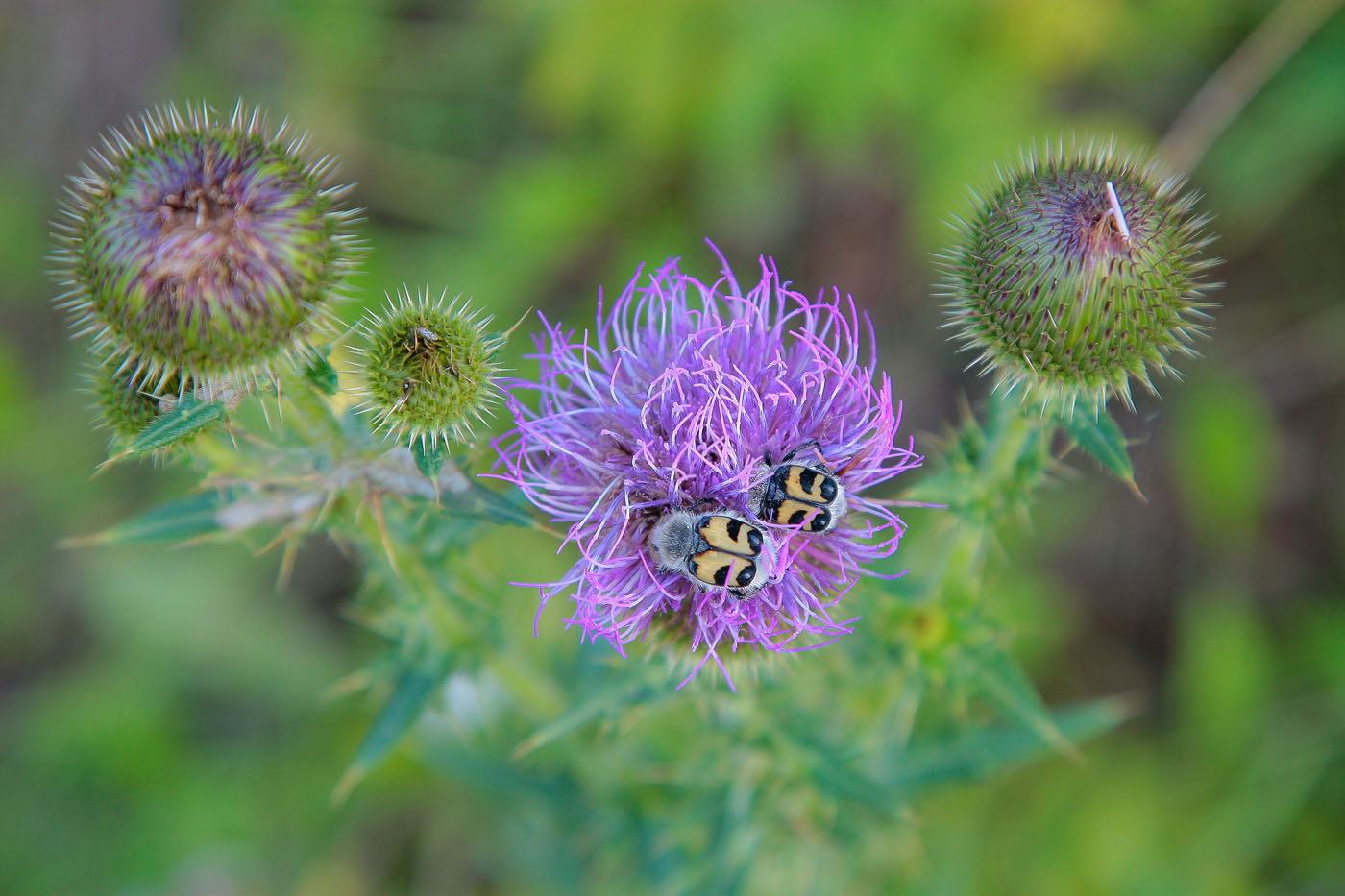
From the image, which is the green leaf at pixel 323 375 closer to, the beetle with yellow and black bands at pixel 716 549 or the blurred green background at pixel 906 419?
the beetle with yellow and black bands at pixel 716 549

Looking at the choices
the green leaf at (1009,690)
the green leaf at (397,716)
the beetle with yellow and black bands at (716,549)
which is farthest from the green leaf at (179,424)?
the green leaf at (1009,690)

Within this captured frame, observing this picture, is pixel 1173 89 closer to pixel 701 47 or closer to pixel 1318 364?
pixel 1318 364

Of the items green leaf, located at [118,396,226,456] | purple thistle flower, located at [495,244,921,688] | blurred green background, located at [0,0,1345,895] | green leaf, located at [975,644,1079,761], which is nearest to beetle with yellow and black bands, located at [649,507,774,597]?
purple thistle flower, located at [495,244,921,688]

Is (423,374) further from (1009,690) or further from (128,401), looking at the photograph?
(1009,690)

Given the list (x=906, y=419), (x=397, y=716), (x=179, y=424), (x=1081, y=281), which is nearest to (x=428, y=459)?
(x=179, y=424)

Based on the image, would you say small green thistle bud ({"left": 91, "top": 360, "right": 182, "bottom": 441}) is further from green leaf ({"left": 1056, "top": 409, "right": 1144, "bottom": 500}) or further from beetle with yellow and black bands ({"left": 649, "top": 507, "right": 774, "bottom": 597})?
green leaf ({"left": 1056, "top": 409, "right": 1144, "bottom": 500})

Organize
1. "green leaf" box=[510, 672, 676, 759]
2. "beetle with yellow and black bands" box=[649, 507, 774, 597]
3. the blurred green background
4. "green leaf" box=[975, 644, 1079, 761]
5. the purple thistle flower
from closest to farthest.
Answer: "beetle with yellow and black bands" box=[649, 507, 774, 597], the purple thistle flower, "green leaf" box=[510, 672, 676, 759], "green leaf" box=[975, 644, 1079, 761], the blurred green background
